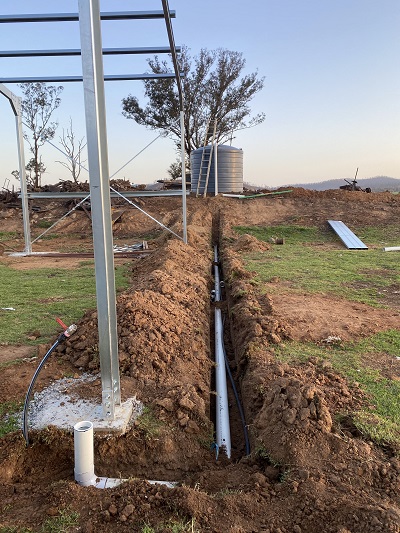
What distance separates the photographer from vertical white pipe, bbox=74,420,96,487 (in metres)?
2.56

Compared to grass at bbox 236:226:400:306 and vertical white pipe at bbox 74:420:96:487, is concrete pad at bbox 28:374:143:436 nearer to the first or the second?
vertical white pipe at bbox 74:420:96:487

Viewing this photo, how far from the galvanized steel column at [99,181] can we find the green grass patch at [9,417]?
0.73m

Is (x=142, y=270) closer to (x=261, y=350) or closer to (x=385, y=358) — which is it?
(x=261, y=350)

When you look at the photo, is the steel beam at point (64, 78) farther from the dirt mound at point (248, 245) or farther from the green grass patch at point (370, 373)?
the green grass patch at point (370, 373)

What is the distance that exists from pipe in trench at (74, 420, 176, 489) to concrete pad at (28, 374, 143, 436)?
14.3 inches

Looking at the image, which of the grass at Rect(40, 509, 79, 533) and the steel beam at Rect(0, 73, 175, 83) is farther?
the steel beam at Rect(0, 73, 175, 83)

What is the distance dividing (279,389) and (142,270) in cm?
593

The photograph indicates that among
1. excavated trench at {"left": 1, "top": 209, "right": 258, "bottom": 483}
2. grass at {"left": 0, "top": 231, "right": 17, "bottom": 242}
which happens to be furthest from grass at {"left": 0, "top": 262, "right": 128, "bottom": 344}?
grass at {"left": 0, "top": 231, "right": 17, "bottom": 242}

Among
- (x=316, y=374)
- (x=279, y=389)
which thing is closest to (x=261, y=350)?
(x=316, y=374)

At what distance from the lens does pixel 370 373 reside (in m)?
4.09

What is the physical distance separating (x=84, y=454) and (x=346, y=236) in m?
12.0

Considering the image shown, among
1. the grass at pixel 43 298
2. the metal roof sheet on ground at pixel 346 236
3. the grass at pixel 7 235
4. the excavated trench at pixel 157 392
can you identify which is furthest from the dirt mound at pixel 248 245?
the grass at pixel 7 235

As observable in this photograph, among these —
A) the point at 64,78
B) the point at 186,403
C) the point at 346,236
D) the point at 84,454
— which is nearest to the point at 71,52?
the point at 64,78

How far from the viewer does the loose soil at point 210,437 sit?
227 centimetres
